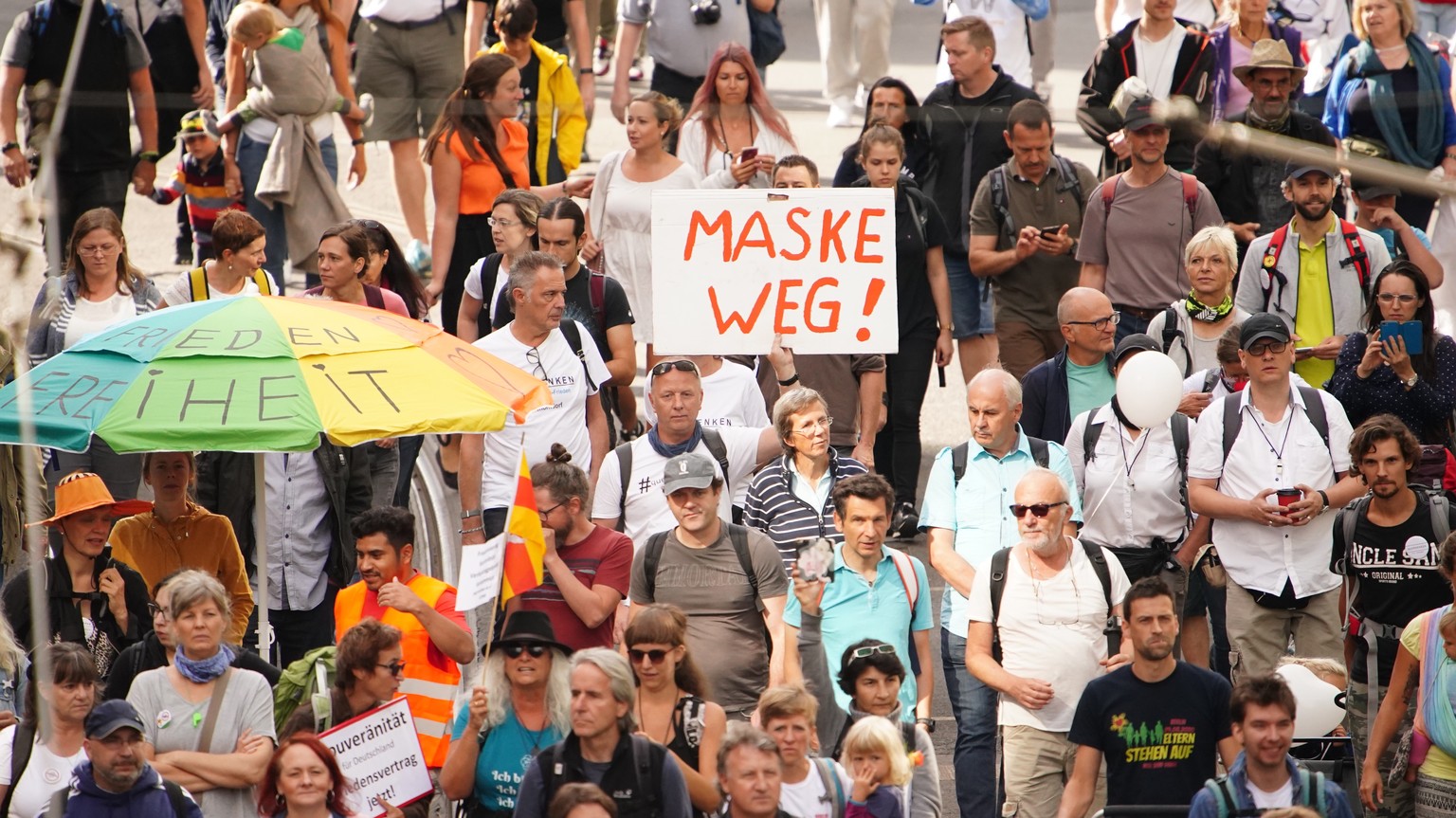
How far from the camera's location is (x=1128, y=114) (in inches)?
413

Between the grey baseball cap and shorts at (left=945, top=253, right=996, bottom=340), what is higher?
shorts at (left=945, top=253, right=996, bottom=340)

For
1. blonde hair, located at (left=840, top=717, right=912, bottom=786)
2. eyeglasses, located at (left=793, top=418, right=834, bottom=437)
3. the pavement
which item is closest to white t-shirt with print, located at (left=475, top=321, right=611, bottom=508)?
eyeglasses, located at (left=793, top=418, right=834, bottom=437)

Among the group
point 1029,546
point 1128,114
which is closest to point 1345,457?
point 1029,546

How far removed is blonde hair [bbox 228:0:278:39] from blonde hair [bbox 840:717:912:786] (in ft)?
21.4

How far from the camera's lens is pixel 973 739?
27.3ft

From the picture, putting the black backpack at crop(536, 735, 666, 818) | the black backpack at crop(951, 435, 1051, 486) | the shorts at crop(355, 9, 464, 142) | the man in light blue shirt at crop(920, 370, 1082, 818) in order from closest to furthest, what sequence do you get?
the black backpack at crop(536, 735, 666, 818)
the man in light blue shirt at crop(920, 370, 1082, 818)
the black backpack at crop(951, 435, 1051, 486)
the shorts at crop(355, 9, 464, 142)

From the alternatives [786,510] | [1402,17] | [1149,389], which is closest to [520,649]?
[786,510]

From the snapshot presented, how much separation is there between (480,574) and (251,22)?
5555mm

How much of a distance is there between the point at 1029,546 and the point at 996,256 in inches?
126

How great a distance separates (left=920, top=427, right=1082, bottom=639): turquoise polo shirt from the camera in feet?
27.7

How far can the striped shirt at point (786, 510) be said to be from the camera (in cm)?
841

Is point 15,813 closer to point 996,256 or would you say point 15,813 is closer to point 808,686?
point 808,686

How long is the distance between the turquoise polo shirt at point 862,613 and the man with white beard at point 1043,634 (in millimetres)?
309

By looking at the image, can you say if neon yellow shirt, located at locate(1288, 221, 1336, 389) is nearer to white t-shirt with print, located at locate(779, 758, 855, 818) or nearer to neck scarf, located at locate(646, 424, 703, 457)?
neck scarf, located at locate(646, 424, 703, 457)
